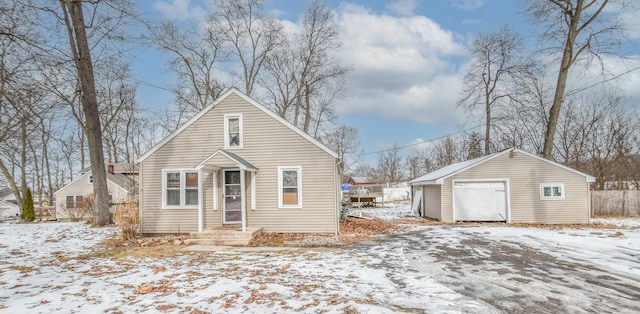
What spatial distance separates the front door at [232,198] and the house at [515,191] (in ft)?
32.0

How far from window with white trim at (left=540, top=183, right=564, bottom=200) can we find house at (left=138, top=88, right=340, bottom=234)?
35.7ft

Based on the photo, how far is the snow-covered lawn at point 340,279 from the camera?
5.17m

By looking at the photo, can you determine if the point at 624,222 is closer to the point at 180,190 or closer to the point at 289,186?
the point at 289,186

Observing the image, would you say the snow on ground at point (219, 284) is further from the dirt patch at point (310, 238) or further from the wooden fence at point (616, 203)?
the wooden fence at point (616, 203)

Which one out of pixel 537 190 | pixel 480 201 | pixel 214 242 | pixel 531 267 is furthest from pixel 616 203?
pixel 214 242

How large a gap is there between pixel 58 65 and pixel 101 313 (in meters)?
5.69

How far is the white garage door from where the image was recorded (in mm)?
17359

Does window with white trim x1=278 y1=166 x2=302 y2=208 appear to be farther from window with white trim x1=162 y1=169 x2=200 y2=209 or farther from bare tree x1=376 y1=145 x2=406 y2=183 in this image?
bare tree x1=376 y1=145 x2=406 y2=183

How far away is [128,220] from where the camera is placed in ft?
39.1

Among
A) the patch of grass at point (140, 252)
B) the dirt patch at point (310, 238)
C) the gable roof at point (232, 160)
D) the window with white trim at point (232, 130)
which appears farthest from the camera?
the window with white trim at point (232, 130)

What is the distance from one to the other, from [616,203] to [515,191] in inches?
369

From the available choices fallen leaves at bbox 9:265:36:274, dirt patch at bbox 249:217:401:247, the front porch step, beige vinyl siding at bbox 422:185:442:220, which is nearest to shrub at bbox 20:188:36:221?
the front porch step

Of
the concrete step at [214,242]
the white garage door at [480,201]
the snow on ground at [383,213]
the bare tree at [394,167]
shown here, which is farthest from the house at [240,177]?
the bare tree at [394,167]

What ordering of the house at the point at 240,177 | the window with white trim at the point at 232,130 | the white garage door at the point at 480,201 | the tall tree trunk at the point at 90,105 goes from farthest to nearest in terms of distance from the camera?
the white garage door at the point at 480,201 < the tall tree trunk at the point at 90,105 < the window with white trim at the point at 232,130 < the house at the point at 240,177
